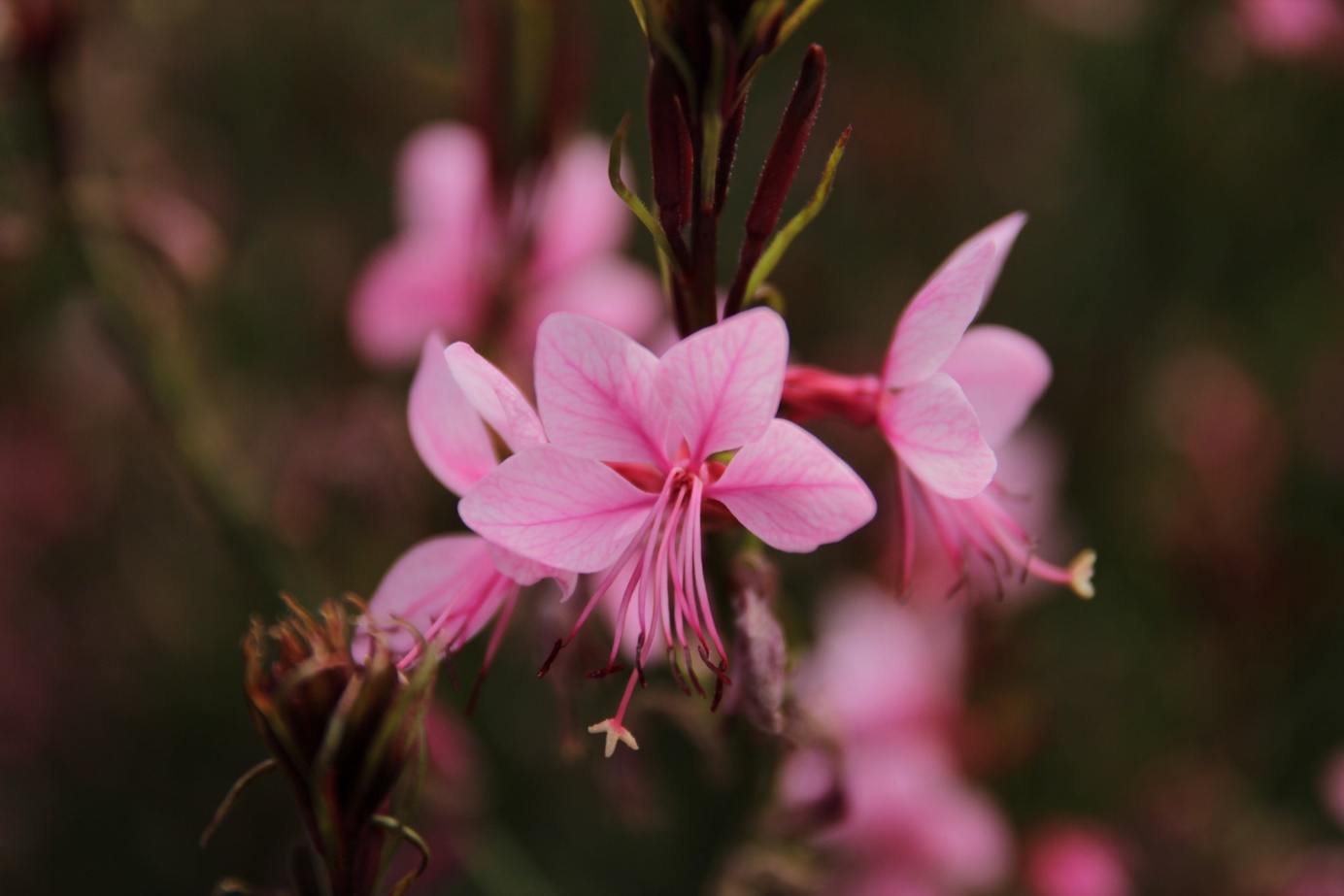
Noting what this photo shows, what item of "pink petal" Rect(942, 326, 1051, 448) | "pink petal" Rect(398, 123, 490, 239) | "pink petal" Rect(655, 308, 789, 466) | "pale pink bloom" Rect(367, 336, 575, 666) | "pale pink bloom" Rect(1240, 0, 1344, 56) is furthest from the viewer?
"pale pink bloom" Rect(1240, 0, 1344, 56)

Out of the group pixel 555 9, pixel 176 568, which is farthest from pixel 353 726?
pixel 176 568

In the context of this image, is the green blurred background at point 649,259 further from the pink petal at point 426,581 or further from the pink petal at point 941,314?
the pink petal at point 941,314

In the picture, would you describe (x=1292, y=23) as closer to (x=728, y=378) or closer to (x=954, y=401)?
(x=954, y=401)

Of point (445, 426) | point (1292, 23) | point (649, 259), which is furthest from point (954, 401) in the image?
point (649, 259)

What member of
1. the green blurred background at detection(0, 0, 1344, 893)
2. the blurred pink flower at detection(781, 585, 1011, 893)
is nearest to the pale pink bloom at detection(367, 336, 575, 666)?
the green blurred background at detection(0, 0, 1344, 893)

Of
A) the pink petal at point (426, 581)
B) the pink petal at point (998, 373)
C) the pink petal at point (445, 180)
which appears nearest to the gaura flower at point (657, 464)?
the pink petal at point (426, 581)

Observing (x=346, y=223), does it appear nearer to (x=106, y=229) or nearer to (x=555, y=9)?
(x=106, y=229)

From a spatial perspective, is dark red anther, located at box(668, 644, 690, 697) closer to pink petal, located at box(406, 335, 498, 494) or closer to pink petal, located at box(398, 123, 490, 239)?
pink petal, located at box(406, 335, 498, 494)
